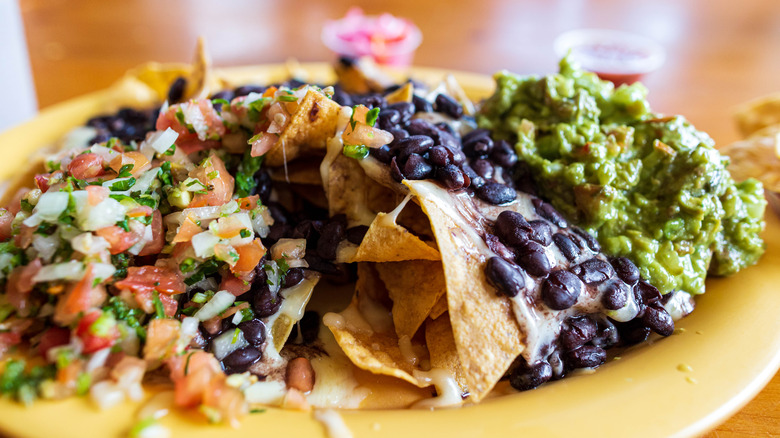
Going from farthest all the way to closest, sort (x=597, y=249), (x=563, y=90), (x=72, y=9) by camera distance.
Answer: (x=72, y=9) → (x=563, y=90) → (x=597, y=249)

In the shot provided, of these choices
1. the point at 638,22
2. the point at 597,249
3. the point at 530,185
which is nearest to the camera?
the point at 597,249

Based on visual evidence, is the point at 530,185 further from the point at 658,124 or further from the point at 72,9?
the point at 72,9

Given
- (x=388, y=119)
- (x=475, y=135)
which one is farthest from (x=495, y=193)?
(x=388, y=119)

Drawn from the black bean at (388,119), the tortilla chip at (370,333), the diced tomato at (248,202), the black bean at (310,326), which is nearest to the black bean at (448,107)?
the black bean at (388,119)

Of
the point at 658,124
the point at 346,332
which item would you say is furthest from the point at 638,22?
the point at 346,332

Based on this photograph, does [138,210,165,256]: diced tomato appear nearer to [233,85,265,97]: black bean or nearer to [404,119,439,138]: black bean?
[233,85,265,97]: black bean

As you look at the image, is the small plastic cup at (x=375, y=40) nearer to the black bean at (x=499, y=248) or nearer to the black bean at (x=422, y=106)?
the black bean at (x=422, y=106)

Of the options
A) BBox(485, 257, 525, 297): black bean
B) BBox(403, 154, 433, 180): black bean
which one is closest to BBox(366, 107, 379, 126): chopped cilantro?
BBox(403, 154, 433, 180): black bean
